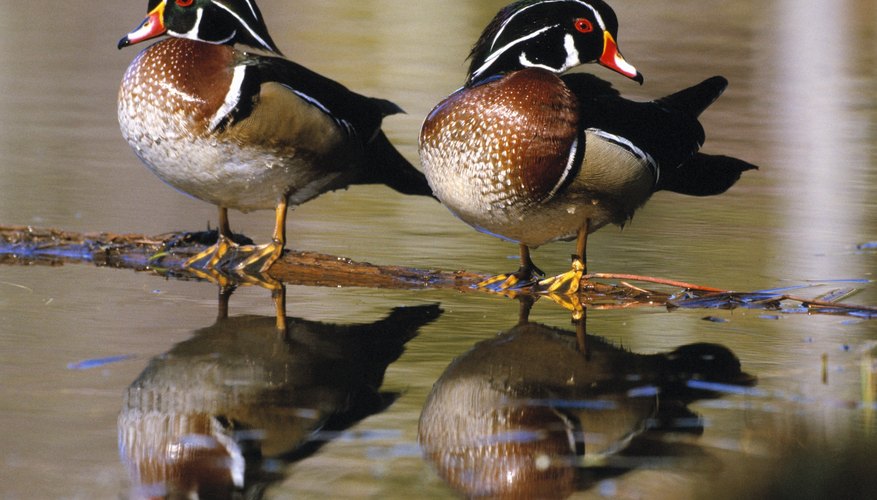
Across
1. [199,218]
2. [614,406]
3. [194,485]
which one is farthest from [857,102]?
[194,485]

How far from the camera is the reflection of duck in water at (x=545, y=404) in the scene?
2934mm

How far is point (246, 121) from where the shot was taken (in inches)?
194

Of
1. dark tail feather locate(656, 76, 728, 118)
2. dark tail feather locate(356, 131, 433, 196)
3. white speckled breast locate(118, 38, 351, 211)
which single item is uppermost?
dark tail feather locate(656, 76, 728, 118)

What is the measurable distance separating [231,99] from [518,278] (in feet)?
3.86

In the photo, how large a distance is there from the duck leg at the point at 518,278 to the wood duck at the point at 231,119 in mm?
789

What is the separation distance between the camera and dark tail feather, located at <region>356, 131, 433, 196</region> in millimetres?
5566

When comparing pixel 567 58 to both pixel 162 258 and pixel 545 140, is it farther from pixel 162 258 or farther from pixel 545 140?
pixel 162 258

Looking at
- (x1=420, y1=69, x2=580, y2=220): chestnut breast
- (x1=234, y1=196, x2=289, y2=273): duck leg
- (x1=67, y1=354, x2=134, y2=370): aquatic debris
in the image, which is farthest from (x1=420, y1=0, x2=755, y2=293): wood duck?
(x1=67, y1=354, x2=134, y2=370): aquatic debris

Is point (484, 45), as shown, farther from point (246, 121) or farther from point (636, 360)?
point (636, 360)

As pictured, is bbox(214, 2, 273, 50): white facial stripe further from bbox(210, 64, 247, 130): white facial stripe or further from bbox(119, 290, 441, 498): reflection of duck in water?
bbox(119, 290, 441, 498): reflection of duck in water

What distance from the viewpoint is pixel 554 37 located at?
15.9 ft

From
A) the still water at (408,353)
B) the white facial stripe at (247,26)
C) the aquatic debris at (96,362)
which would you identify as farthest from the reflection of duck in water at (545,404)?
the white facial stripe at (247,26)

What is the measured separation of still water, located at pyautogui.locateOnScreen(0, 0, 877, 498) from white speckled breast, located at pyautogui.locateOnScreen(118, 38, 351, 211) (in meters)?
0.41

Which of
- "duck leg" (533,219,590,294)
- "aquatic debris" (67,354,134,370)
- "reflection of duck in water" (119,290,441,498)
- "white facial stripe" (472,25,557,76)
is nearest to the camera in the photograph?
"reflection of duck in water" (119,290,441,498)
